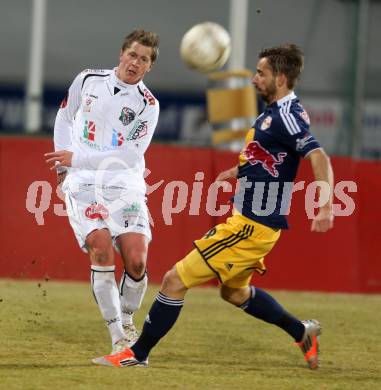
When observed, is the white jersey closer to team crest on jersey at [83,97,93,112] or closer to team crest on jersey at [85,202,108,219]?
team crest on jersey at [83,97,93,112]

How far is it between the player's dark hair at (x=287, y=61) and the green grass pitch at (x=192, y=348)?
1952 millimetres

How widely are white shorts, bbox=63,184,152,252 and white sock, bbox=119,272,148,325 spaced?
0.34m

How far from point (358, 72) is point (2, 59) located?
9107 mm

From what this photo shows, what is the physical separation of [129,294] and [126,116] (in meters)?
1.28

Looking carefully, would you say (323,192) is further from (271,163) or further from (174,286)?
(174,286)

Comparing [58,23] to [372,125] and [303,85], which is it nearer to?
[303,85]

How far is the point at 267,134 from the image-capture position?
285 inches

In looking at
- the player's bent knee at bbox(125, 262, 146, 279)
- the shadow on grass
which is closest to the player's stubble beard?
the player's bent knee at bbox(125, 262, 146, 279)

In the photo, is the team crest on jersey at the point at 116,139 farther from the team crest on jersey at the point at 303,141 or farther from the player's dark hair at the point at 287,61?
the team crest on jersey at the point at 303,141

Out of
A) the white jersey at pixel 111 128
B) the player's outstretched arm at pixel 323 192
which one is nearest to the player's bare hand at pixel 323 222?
the player's outstretched arm at pixel 323 192

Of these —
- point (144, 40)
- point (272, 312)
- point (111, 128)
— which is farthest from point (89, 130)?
point (272, 312)

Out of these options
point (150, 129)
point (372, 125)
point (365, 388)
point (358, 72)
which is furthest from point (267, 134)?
point (372, 125)

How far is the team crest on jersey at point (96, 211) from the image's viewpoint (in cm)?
783

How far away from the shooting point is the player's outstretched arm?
22.7ft
